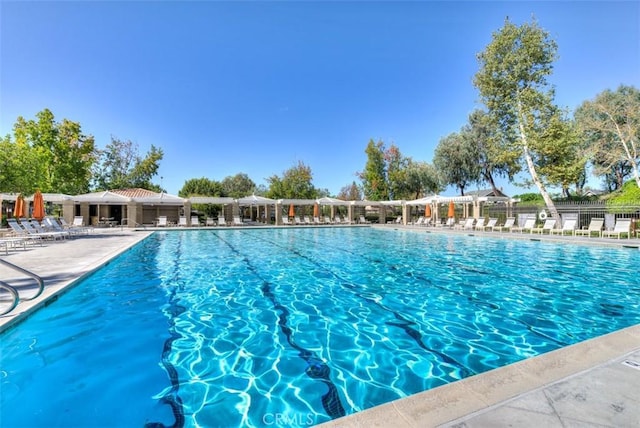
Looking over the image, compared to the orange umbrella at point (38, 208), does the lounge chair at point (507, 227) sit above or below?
below

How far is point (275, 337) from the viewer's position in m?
4.05

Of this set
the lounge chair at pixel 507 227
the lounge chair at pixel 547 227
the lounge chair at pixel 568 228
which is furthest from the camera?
the lounge chair at pixel 507 227

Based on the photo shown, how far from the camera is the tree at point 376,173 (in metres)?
36.3

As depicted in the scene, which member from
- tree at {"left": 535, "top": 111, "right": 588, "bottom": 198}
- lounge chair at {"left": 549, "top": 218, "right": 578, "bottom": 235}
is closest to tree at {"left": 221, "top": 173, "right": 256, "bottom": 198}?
tree at {"left": 535, "top": 111, "right": 588, "bottom": 198}

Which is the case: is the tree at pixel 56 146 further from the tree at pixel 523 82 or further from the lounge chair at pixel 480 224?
the tree at pixel 523 82

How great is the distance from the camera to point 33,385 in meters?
2.90

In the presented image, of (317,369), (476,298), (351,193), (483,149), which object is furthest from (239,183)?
(317,369)

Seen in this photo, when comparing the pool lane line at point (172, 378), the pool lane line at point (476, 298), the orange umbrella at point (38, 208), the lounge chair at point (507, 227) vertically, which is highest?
the orange umbrella at point (38, 208)

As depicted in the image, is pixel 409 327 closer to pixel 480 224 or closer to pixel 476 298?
pixel 476 298

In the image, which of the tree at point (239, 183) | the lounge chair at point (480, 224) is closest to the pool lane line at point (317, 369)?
the lounge chair at point (480, 224)

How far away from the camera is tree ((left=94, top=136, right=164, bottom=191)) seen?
123 ft

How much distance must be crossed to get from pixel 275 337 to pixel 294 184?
33.6 meters

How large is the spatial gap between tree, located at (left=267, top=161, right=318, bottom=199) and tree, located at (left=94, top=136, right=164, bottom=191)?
14800 millimetres

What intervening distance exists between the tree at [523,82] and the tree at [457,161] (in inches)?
341
